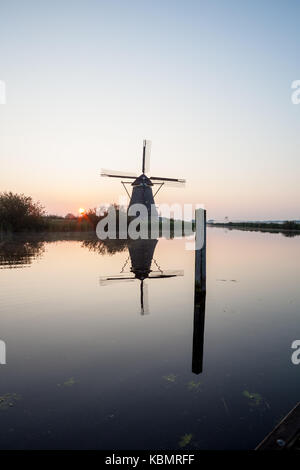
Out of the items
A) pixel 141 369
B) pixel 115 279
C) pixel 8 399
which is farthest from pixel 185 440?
pixel 115 279

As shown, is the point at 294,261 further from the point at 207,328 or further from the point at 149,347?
the point at 149,347

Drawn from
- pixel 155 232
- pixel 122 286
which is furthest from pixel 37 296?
pixel 155 232

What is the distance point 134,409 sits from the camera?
14.0ft

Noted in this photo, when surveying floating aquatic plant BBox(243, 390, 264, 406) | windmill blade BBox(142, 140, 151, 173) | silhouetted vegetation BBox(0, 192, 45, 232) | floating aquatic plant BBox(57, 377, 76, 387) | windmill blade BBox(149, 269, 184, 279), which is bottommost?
floating aquatic plant BBox(243, 390, 264, 406)

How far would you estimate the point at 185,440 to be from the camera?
144 inches

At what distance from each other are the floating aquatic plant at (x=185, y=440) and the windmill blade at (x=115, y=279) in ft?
32.6

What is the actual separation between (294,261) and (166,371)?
18548 mm

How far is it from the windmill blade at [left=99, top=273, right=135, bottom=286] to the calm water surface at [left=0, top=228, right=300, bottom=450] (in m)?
1.60

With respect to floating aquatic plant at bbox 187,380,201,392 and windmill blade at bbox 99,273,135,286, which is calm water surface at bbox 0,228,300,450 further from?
windmill blade at bbox 99,273,135,286

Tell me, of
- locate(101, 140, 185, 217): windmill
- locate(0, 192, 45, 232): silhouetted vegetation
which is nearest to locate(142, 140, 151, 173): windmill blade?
locate(101, 140, 185, 217): windmill

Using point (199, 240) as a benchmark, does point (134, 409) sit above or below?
below

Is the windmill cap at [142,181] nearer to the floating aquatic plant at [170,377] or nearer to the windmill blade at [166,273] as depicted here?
the windmill blade at [166,273]

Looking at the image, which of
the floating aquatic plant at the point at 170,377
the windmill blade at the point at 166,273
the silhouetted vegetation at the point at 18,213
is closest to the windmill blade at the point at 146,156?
the silhouetted vegetation at the point at 18,213

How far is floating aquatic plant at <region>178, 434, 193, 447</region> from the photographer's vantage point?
3590mm
